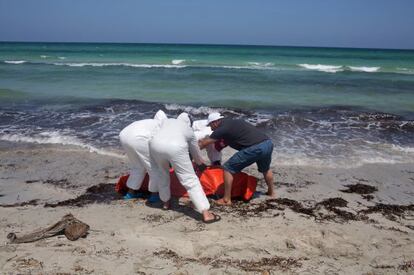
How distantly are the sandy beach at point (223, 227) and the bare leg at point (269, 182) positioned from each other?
0.12m

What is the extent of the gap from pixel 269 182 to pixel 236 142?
869 mm

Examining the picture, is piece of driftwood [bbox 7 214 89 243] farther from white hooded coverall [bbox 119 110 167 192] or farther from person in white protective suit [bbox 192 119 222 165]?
person in white protective suit [bbox 192 119 222 165]

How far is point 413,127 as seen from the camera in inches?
420

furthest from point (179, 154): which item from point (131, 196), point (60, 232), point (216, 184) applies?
point (60, 232)

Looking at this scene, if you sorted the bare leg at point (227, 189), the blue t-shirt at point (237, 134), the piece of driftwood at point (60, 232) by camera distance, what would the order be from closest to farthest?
the piece of driftwood at point (60, 232) → the blue t-shirt at point (237, 134) → the bare leg at point (227, 189)

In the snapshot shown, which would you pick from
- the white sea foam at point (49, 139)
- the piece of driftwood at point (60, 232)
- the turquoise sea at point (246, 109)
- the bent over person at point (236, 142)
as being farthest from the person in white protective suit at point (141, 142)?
the white sea foam at point (49, 139)

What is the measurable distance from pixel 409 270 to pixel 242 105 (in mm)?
10098

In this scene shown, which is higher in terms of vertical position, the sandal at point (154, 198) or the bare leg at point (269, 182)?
the bare leg at point (269, 182)

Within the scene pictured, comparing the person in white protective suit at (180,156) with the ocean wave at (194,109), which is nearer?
the person in white protective suit at (180,156)

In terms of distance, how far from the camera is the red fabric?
18.6ft

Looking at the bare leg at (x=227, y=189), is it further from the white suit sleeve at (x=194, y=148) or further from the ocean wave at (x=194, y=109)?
the ocean wave at (x=194, y=109)

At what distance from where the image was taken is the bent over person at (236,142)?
17.6 feet

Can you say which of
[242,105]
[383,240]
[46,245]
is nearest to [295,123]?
[242,105]

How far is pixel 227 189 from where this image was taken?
5.51 metres
